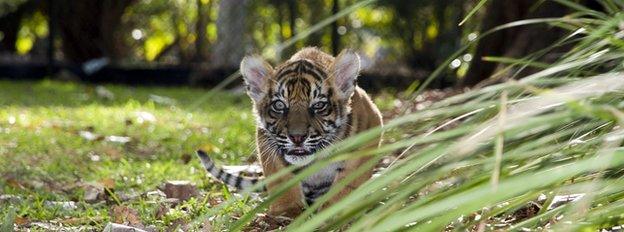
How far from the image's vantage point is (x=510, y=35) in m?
8.73

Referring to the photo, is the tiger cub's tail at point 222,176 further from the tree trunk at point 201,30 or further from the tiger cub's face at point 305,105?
the tree trunk at point 201,30

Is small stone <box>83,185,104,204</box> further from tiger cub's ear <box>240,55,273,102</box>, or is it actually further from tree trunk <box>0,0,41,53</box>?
tree trunk <box>0,0,41,53</box>

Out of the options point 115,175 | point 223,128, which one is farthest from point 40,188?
point 223,128

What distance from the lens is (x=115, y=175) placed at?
5477 mm

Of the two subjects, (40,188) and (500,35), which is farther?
(500,35)

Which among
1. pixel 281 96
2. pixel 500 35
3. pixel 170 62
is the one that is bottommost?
pixel 170 62

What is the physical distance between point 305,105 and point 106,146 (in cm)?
292

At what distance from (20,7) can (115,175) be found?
8.93 m

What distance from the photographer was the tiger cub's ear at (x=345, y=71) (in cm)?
414

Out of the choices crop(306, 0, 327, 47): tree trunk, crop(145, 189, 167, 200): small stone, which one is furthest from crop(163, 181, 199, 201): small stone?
crop(306, 0, 327, 47): tree trunk

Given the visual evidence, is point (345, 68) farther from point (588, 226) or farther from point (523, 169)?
point (588, 226)

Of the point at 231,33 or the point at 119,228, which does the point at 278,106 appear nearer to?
the point at 119,228

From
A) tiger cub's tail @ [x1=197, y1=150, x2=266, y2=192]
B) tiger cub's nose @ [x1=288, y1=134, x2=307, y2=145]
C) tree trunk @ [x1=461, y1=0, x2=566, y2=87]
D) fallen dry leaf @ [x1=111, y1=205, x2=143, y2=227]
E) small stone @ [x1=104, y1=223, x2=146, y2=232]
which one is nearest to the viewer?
small stone @ [x1=104, y1=223, x2=146, y2=232]

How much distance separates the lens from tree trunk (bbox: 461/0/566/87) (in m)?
8.12
